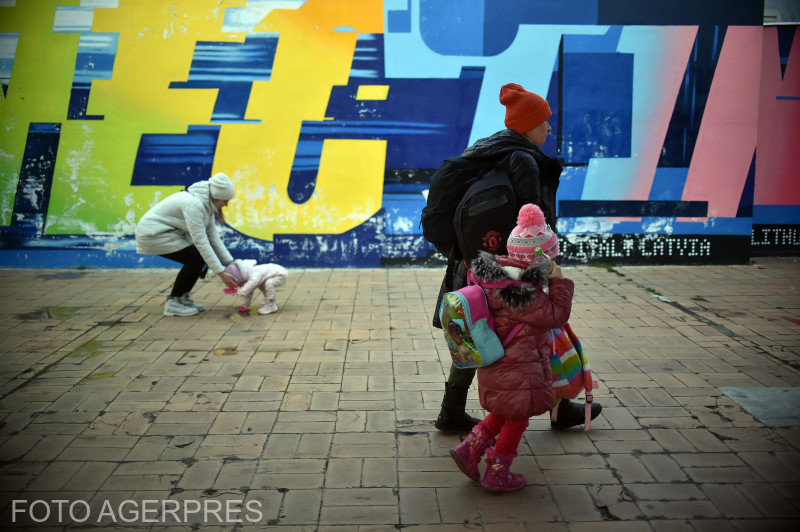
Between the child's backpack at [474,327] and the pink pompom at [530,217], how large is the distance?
0.37 m

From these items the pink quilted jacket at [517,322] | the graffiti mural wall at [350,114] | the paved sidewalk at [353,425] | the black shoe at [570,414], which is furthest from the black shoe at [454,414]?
the graffiti mural wall at [350,114]

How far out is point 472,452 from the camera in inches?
129

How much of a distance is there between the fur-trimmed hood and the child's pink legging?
21.5 inches

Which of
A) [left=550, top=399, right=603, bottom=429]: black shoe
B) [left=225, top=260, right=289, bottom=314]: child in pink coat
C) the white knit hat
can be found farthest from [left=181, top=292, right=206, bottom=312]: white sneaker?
[left=550, top=399, right=603, bottom=429]: black shoe

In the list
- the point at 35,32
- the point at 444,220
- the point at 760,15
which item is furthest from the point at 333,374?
the point at 760,15

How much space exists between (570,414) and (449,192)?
4.91ft

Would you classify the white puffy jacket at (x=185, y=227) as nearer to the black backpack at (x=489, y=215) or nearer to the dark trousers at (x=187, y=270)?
the dark trousers at (x=187, y=270)

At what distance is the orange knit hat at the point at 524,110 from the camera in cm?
348

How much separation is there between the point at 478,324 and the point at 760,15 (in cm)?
779

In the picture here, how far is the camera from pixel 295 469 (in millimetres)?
3484

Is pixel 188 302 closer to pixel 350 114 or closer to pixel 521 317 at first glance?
pixel 350 114

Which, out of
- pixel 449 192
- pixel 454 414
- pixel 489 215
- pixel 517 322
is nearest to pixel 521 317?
pixel 517 322

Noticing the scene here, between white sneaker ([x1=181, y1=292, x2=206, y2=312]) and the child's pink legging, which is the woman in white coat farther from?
the child's pink legging

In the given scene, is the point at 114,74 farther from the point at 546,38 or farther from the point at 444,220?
the point at 444,220
